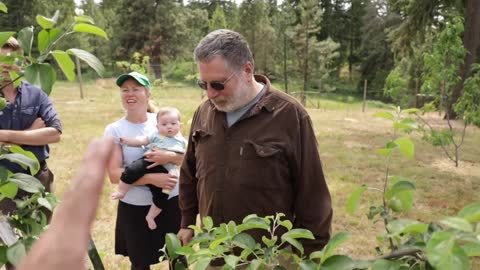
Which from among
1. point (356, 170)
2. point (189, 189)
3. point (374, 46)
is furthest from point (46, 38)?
point (374, 46)

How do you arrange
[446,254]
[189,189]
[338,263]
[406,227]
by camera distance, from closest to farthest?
[446,254] → [406,227] → [338,263] → [189,189]

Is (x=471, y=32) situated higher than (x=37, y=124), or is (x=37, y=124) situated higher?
(x=471, y=32)

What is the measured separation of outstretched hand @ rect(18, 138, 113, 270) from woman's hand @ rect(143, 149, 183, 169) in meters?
2.38

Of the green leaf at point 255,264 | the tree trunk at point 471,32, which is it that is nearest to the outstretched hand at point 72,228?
the green leaf at point 255,264

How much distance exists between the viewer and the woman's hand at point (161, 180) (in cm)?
272

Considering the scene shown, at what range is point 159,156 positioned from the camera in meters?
2.73

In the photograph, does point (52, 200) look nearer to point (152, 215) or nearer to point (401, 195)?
point (401, 195)

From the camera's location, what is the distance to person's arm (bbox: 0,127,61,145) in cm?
241

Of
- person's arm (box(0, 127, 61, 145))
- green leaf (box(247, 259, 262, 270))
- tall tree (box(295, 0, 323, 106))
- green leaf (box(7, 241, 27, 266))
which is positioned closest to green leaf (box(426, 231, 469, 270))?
green leaf (box(247, 259, 262, 270))

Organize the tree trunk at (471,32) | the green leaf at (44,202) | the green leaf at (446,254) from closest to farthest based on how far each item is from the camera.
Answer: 1. the green leaf at (446,254)
2. the green leaf at (44,202)
3. the tree trunk at (471,32)

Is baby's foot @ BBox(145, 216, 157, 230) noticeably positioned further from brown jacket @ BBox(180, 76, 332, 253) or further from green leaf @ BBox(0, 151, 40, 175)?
green leaf @ BBox(0, 151, 40, 175)

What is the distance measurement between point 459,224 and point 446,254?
0.04 meters

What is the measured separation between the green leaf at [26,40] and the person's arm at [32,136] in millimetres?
1624

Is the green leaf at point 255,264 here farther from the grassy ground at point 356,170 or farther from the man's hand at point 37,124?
the man's hand at point 37,124
